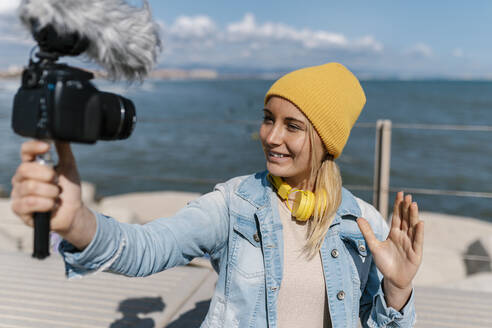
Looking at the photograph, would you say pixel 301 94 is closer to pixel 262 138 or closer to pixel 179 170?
pixel 262 138

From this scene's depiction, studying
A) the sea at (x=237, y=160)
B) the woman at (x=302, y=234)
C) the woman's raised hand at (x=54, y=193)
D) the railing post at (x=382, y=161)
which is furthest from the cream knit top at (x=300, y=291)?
the sea at (x=237, y=160)

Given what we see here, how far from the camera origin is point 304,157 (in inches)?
54.9

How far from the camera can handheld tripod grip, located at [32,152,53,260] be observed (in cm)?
78

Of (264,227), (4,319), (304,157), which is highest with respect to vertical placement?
(304,157)

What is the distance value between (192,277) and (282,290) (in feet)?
3.95

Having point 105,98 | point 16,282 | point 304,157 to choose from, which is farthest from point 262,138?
point 16,282

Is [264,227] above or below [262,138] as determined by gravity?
below

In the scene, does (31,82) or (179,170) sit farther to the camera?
(179,170)

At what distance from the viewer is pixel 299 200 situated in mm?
1387

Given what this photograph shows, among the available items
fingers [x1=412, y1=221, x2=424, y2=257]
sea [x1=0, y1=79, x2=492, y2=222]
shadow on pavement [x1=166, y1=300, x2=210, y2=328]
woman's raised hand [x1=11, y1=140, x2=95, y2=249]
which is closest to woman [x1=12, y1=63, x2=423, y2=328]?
fingers [x1=412, y1=221, x2=424, y2=257]

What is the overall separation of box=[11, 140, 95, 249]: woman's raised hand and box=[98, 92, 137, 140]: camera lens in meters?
0.08

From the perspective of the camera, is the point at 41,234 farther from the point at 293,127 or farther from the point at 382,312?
the point at 382,312

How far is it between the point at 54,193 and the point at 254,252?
26.2 inches

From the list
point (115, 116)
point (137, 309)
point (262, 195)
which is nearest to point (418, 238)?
point (262, 195)
